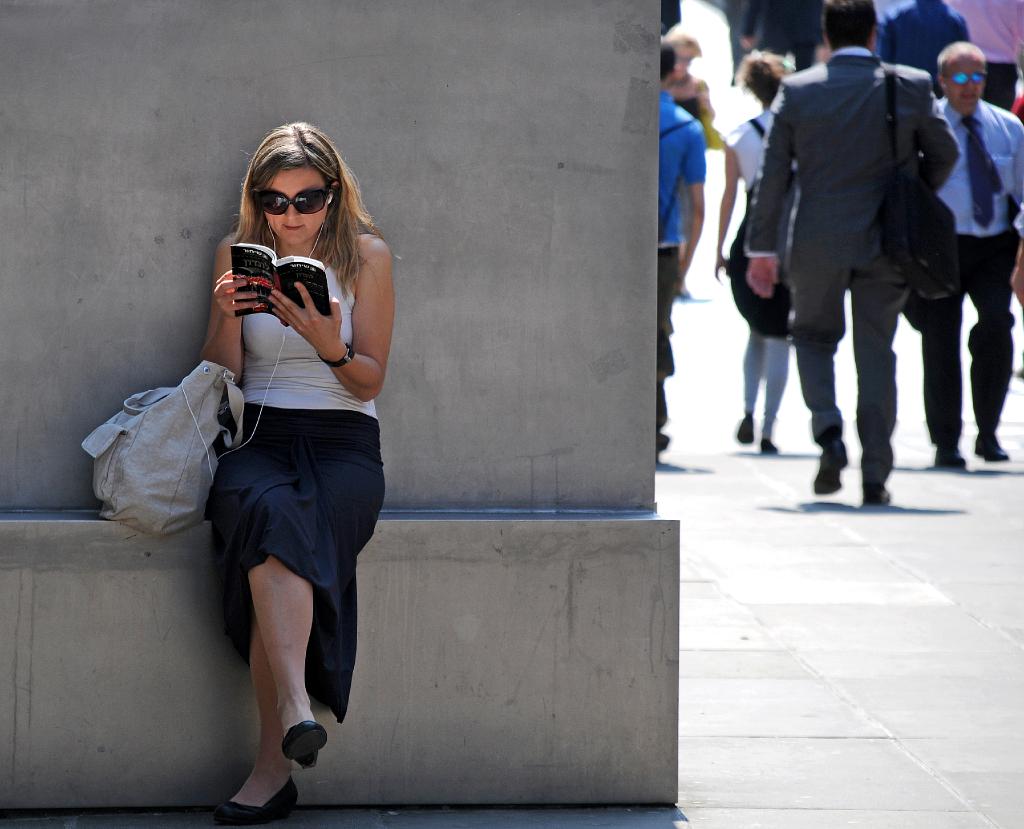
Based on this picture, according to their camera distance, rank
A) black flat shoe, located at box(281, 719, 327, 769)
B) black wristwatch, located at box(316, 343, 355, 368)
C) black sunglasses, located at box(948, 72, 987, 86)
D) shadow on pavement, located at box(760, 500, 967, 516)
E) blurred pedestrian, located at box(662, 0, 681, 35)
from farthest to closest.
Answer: blurred pedestrian, located at box(662, 0, 681, 35) < black sunglasses, located at box(948, 72, 987, 86) < shadow on pavement, located at box(760, 500, 967, 516) < black wristwatch, located at box(316, 343, 355, 368) < black flat shoe, located at box(281, 719, 327, 769)

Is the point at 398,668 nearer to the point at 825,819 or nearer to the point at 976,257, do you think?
the point at 825,819

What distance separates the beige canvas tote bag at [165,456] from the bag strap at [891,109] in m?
4.73

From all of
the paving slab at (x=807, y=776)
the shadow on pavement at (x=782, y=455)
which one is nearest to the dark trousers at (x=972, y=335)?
the shadow on pavement at (x=782, y=455)

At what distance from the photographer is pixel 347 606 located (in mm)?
4453

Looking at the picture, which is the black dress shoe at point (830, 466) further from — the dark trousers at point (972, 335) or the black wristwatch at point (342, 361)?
the black wristwatch at point (342, 361)

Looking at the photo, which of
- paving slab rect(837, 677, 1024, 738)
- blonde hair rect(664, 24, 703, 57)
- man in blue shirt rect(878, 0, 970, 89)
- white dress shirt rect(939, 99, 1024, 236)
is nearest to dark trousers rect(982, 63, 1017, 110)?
man in blue shirt rect(878, 0, 970, 89)

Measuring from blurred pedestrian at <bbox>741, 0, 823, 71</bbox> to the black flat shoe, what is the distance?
553 inches

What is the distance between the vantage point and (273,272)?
4273 millimetres

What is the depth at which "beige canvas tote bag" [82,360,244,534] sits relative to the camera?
4.35 metres

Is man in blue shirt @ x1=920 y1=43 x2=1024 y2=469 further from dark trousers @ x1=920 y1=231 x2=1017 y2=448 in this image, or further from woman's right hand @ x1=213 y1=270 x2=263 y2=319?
woman's right hand @ x1=213 y1=270 x2=263 y2=319

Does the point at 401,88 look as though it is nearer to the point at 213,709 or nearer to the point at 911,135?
the point at 213,709

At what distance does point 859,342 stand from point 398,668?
4.65 meters

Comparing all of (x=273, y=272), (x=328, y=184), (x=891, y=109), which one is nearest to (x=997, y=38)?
(x=891, y=109)

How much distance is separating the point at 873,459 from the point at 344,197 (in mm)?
4849
